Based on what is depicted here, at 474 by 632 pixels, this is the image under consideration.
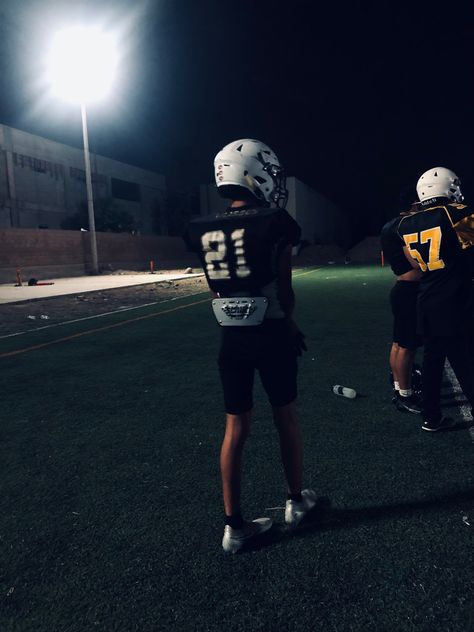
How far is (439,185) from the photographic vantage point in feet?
13.0

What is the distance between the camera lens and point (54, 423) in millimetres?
4723

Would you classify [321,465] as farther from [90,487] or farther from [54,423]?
[54,423]

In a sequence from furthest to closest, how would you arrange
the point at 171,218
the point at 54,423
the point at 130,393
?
the point at 171,218 → the point at 130,393 → the point at 54,423

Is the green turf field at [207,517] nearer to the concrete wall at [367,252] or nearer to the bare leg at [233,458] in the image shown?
the bare leg at [233,458]

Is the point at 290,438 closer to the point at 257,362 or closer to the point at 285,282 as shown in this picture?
the point at 257,362

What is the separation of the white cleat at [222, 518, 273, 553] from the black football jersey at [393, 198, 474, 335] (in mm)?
2138

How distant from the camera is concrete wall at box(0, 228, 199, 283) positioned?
27.4 m

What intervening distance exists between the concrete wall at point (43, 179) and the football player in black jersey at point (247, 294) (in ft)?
121

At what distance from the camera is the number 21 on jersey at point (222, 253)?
8.36ft

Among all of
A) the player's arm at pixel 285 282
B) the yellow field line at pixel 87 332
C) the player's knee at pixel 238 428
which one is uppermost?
the player's arm at pixel 285 282

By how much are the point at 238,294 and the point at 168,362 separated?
4.64 meters

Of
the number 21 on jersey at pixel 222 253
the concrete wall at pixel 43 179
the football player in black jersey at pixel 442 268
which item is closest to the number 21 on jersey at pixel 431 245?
the football player in black jersey at pixel 442 268

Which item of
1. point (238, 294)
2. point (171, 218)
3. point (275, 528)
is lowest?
point (275, 528)

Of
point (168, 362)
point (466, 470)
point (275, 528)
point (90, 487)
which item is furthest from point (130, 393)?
point (466, 470)
